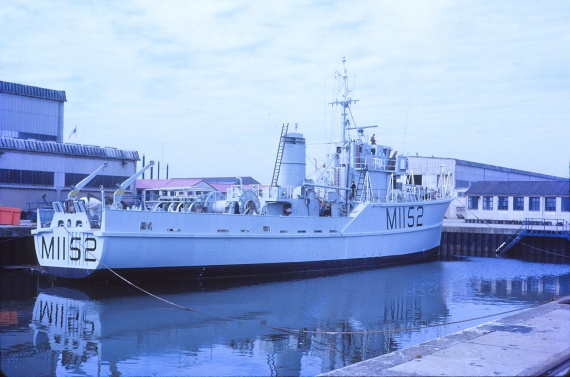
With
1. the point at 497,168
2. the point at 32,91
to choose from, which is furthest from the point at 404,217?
the point at 497,168

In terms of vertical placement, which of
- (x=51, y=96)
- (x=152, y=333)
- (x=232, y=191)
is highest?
(x=51, y=96)

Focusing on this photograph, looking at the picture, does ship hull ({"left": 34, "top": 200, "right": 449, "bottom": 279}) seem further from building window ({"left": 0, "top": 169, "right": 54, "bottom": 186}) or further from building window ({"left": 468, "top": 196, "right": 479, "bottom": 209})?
building window ({"left": 468, "top": 196, "right": 479, "bottom": 209})

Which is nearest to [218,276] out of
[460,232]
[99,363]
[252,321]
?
Answer: [252,321]

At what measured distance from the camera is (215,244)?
19406mm

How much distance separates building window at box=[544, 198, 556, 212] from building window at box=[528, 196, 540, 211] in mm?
466

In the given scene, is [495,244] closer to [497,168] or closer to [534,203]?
[534,203]

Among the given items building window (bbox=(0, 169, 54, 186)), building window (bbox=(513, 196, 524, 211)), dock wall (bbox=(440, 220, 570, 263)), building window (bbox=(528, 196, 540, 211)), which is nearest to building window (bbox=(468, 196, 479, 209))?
building window (bbox=(513, 196, 524, 211))

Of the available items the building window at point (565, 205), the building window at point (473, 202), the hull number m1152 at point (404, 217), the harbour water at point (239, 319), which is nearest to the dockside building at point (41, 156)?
the harbour water at point (239, 319)

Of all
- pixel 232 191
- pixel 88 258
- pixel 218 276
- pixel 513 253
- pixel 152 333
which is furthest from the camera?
pixel 513 253

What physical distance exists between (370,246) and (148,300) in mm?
11811

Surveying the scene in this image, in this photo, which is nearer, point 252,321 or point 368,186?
point 252,321

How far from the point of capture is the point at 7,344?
10891 millimetres

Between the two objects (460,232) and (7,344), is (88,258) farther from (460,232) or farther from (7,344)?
(460,232)

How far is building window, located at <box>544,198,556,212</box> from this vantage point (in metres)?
34.7
